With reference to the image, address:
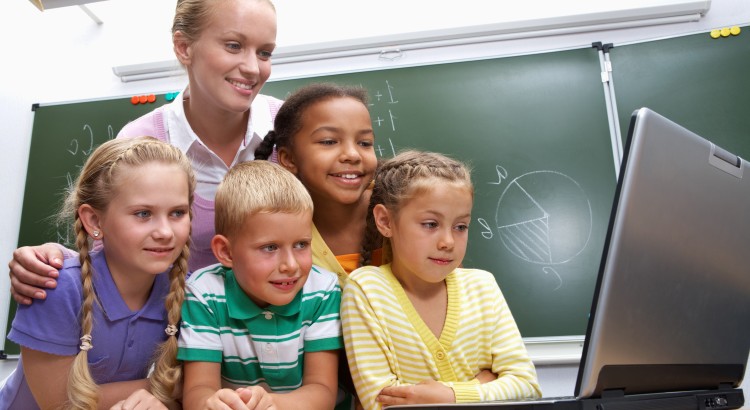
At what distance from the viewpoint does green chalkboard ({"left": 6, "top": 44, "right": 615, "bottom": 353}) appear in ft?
9.27

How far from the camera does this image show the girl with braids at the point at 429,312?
1279mm

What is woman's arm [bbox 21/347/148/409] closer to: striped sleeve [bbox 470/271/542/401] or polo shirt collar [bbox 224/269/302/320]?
polo shirt collar [bbox 224/269/302/320]

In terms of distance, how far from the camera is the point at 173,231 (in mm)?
Result: 1295

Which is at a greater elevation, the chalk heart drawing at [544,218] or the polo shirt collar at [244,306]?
the chalk heart drawing at [544,218]

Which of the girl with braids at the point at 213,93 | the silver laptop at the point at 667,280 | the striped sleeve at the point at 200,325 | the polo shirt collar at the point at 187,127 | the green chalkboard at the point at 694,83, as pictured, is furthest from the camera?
the green chalkboard at the point at 694,83

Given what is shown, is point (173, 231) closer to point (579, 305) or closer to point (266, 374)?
point (266, 374)

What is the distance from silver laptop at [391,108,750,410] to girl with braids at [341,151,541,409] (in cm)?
46

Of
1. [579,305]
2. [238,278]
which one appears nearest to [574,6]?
[579,305]

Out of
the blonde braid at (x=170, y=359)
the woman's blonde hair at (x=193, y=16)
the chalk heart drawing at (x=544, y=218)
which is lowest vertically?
the blonde braid at (x=170, y=359)

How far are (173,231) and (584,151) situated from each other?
2.21m

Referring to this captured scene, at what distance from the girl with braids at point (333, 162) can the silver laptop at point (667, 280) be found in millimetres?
874

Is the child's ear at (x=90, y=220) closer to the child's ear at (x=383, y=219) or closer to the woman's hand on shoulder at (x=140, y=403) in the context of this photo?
the woman's hand on shoulder at (x=140, y=403)

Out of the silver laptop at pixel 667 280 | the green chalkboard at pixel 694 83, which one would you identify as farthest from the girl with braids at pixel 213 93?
the green chalkboard at pixel 694 83

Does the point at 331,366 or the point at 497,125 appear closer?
the point at 331,366
